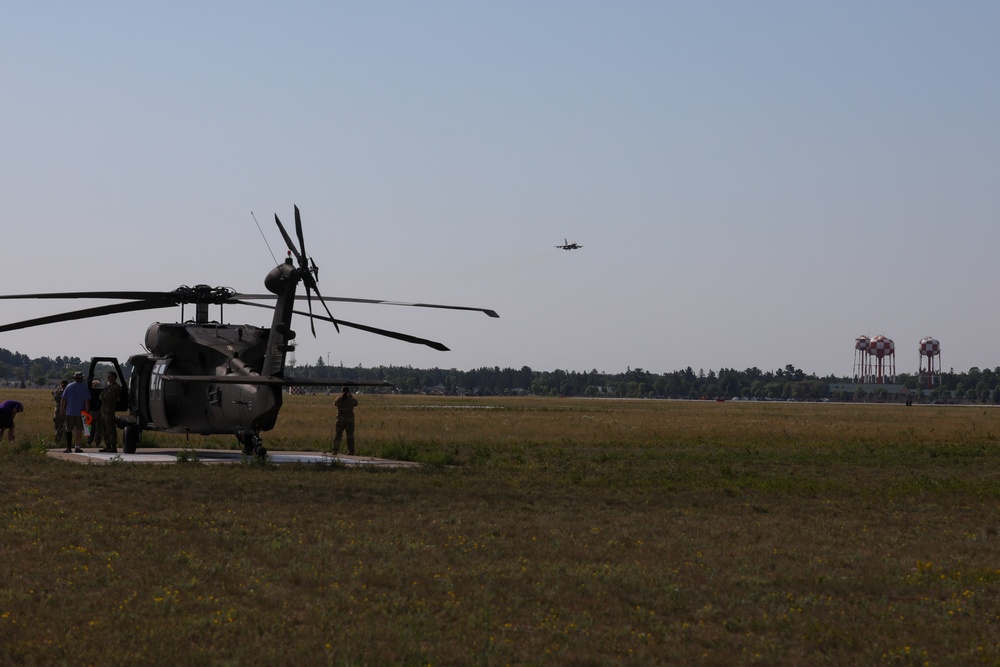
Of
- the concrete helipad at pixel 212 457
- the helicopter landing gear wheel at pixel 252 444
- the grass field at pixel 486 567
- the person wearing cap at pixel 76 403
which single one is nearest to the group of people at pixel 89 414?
the person wearing cap at pixel 76 403

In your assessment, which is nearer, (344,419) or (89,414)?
(344,419)

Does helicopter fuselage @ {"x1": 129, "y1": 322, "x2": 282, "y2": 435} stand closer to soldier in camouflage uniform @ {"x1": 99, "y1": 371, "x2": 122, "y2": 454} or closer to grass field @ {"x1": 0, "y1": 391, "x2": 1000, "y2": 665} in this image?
soldier in camouflage uniform @ {"x1": 99, "y1": 371, "x2": 122, "y2": 454}

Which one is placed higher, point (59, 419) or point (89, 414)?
point (89, 414)

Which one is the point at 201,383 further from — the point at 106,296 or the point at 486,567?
the point at 486,567

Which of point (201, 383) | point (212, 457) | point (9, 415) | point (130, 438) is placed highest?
point (201, 383)

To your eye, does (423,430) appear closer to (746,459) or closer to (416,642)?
(746,459)

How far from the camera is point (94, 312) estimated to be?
25.6 meters

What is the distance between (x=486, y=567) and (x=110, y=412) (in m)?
17.2

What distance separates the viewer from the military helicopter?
949 inches

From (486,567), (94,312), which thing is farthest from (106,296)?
(486,567)

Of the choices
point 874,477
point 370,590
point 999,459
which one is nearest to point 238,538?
point 370,590

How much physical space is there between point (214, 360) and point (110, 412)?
298cm

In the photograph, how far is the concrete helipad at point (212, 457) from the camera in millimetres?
24984

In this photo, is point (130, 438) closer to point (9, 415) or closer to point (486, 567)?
point (9, 415)
